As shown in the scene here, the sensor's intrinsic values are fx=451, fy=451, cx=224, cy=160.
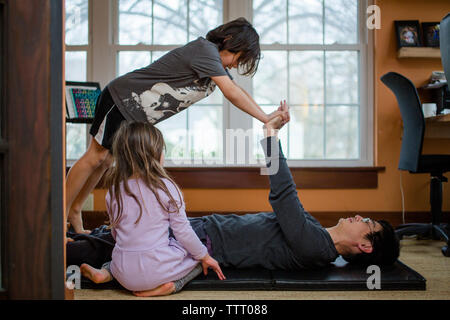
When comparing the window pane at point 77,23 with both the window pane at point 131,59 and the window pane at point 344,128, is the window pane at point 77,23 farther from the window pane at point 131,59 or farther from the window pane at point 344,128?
the window pane at point 344,128

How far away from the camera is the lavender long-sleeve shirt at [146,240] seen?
1647 mm

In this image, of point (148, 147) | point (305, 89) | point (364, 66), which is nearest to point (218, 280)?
point (148, 147)

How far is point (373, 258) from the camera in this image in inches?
76.5

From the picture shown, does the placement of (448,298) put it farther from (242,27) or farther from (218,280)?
(242,27)

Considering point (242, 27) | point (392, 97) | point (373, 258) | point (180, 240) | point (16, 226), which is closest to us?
point (16, 226)

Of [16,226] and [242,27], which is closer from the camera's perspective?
[16,226]

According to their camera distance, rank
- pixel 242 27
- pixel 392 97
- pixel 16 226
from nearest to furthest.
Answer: pixel 16 226 → pixel 242 27 → pixel 392 97

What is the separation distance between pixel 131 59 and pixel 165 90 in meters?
1.59

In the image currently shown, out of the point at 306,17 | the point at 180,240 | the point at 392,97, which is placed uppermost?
the point at 306,17

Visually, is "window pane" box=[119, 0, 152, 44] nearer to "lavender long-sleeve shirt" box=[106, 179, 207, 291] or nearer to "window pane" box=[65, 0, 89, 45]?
"window pane" box=[65, 0, 89, 45]

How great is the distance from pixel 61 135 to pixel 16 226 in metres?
0.24

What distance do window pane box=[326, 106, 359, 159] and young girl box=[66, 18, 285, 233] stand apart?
155 cm

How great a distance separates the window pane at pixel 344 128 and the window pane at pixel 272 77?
44cm

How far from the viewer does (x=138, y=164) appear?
5.58 ft
